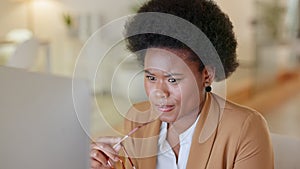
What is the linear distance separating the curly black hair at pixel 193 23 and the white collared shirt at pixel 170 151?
0.14 meters

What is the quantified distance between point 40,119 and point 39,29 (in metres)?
3.50

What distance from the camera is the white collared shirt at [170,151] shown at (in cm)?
74

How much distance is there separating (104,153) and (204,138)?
18cm

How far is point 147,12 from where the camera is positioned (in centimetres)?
66

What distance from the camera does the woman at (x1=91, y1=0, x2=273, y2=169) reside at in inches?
24.7

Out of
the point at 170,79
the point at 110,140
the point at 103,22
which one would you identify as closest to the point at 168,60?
the point at 170,79

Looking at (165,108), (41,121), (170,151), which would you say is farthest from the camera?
(170,151)

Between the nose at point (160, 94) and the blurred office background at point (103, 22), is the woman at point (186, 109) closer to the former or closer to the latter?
the nose at point (160, 94)

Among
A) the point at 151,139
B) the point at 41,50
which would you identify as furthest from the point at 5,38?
the point at 151,139

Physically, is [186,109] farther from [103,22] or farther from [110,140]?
[103,22]

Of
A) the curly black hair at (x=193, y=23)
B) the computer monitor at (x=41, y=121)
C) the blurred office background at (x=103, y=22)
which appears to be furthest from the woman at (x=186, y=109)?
the blurred office background at (x=103, y=22)

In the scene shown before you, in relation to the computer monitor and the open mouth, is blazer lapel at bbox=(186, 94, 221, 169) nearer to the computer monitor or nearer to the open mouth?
the open mouth

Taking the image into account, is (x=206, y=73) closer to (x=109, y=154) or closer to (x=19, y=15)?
(x=109, y=154)

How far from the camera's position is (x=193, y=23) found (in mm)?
634
